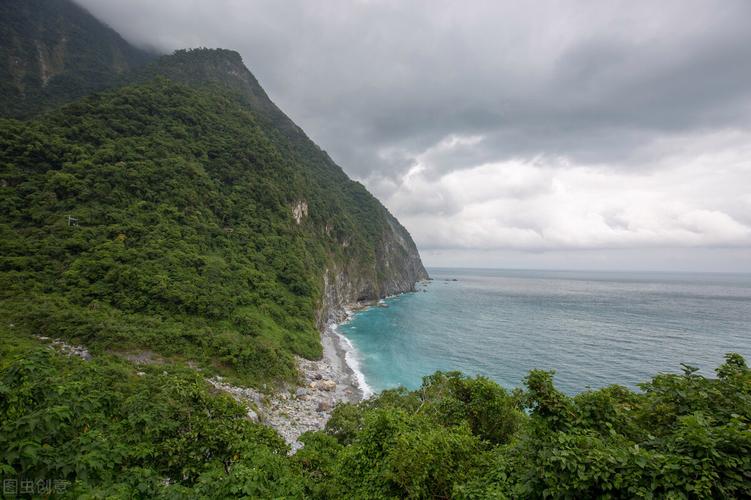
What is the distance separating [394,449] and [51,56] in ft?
373

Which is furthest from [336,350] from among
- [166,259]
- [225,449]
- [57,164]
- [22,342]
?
[57,164]

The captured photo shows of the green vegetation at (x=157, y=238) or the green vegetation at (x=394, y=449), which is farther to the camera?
the green vegetation at (x=157, y=238)

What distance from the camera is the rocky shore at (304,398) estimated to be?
73.5ft

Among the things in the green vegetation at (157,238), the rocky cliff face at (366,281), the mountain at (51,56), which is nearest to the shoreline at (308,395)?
the green vegetation at (157,238)

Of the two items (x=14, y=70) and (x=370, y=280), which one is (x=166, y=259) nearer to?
(x=370, y=280)

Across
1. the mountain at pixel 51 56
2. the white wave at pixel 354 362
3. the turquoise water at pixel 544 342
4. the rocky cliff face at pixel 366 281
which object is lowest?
the white wave at pixel 354 362

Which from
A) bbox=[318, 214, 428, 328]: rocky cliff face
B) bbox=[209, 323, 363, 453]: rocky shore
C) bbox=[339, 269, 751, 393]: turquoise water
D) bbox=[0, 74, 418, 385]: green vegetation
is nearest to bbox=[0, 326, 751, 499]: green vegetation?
bbox=[209, 323, 363, 453]: rocky shore

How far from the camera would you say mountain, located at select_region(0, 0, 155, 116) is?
199ft

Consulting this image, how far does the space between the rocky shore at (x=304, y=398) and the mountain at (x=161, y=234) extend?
6.23 feet

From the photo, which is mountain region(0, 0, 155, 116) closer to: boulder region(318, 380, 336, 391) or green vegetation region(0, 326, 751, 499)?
boulder region(318, 380, 336, 391)

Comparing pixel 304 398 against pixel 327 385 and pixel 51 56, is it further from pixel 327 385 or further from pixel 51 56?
pixel 51 56

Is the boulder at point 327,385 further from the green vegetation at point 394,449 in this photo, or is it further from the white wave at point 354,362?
the green vegetation at point 394,449

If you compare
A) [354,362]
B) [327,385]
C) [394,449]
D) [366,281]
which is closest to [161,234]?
[327,385]

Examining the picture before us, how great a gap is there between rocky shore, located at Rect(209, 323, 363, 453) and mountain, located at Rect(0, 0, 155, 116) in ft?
221
